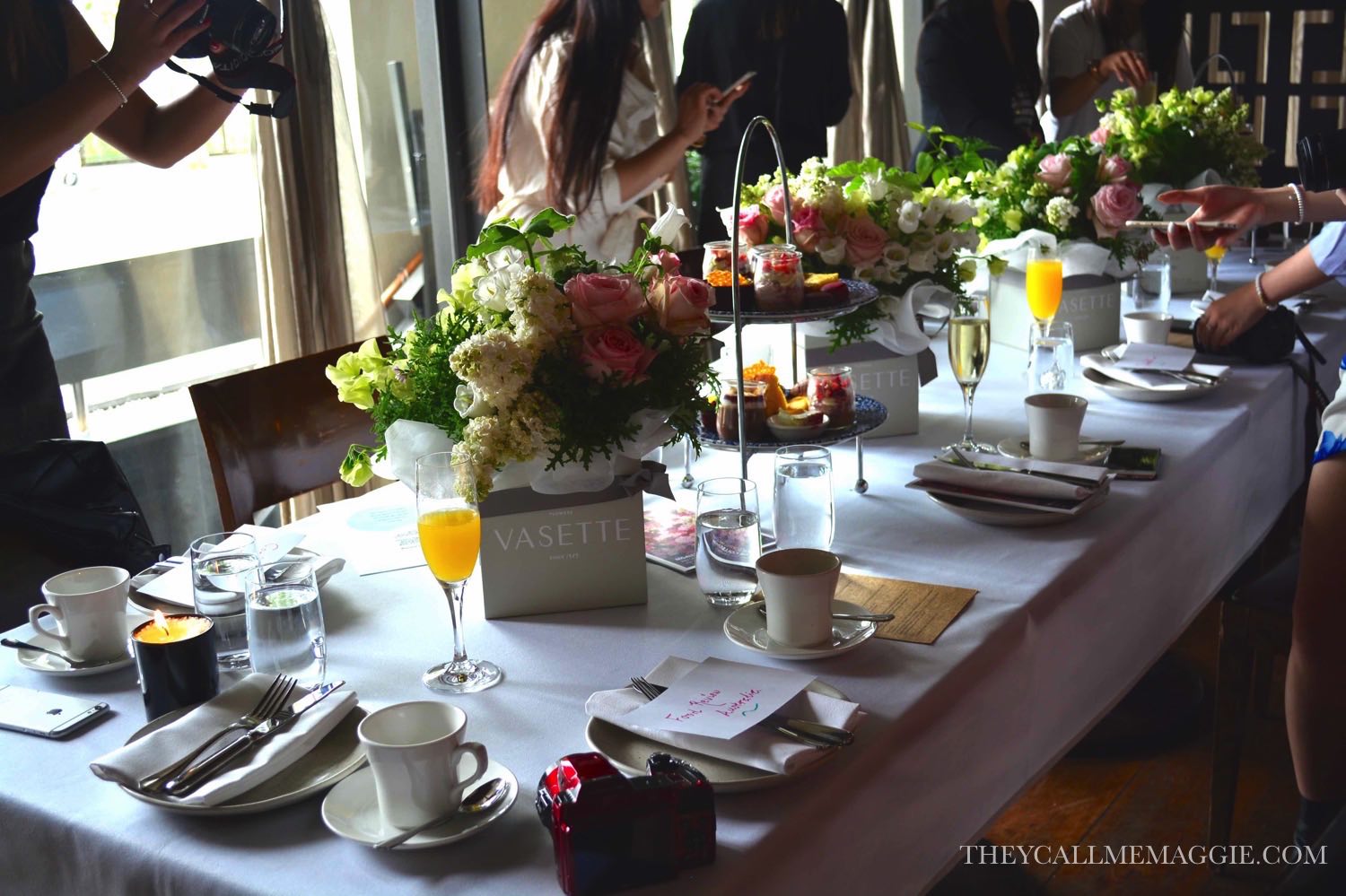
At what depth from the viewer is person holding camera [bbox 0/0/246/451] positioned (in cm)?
191

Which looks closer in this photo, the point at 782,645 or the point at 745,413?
the point at 782,645

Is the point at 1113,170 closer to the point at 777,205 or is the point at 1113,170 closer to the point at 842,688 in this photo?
the point at 777,205

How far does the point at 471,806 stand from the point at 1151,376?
1.57 meters

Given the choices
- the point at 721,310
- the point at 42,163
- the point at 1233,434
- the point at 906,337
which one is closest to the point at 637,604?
the point at 721,310

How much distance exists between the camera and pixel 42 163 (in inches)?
75.9

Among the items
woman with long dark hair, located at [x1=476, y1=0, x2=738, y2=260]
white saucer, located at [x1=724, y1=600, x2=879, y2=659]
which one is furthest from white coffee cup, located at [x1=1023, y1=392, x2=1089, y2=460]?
woman with long dark hair, located at [x1=476, y1=0, x2=738, y2=260]

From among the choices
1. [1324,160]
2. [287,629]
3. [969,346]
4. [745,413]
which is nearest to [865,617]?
[745,413]

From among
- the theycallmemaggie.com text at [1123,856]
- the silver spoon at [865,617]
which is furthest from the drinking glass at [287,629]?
the theycallmemaggie.com text at [1123,856]

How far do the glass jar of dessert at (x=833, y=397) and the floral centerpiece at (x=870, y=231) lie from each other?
0.84ft

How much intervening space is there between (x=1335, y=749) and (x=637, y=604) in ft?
3.54

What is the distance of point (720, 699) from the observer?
1124mm

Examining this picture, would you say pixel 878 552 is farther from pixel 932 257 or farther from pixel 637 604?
pixel 932 257

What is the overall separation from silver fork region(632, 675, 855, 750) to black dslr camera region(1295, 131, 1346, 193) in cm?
148

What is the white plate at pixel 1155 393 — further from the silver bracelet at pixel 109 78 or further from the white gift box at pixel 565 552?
the silver bracelet at pixel 109 78
